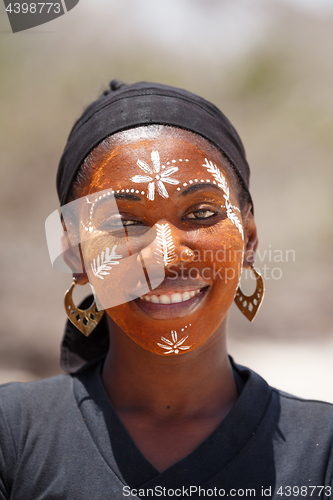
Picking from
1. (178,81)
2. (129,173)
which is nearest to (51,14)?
(129,173)

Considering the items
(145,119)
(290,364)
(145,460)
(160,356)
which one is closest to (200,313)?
(160,356)

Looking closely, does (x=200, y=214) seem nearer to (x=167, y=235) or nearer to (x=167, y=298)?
(x=167, y=235)

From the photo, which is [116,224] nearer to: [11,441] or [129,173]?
[129,173]

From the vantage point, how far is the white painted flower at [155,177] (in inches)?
81.1

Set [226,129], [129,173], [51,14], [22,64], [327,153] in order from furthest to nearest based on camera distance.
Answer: [327,153]
[22,64]
[51,14]
[226,129]
[129,173]

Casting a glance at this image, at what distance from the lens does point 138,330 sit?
2.10 metres

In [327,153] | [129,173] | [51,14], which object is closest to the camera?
[129,173]

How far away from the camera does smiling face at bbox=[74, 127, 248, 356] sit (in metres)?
2.06

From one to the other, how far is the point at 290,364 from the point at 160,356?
162 inches

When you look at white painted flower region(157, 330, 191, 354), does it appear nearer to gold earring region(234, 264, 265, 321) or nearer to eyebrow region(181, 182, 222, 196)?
gold earring region(234, 264, 265, 321)

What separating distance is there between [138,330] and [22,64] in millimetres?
7731

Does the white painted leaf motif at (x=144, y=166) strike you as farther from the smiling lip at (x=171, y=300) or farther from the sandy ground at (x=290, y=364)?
the sandy ground at (x=290, y=364)

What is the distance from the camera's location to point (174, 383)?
2.28 meters

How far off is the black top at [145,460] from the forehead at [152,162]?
3.18 ft
